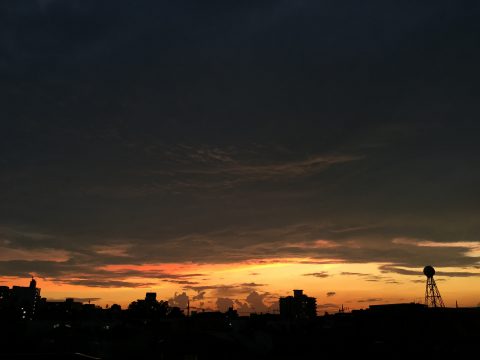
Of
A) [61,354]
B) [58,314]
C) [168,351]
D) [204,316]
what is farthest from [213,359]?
[58,314]

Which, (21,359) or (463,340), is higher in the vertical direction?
(21,359)

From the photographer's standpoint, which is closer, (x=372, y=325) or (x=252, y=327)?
(x=372, y=325)

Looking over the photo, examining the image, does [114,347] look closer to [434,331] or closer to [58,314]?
[434,331]

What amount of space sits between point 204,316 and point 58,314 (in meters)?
51.1

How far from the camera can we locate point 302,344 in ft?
177

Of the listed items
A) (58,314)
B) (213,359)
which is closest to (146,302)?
(58,314)

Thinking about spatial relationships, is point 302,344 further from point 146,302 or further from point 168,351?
point 146,302

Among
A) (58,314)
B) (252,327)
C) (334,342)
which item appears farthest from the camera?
(58,314)

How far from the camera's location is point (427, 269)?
85.9 m

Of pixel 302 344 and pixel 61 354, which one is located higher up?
pixel 61 354

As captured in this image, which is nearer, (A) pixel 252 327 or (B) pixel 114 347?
(B) pixel 114 347

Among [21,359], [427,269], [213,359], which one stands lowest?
[213,359]

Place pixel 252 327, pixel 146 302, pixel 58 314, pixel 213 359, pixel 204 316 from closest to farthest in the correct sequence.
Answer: pixel 213 359, pixel 252 327, pixel 204 316, pixel 58 314, pixel 146 302

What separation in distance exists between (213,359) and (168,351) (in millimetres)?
5174
